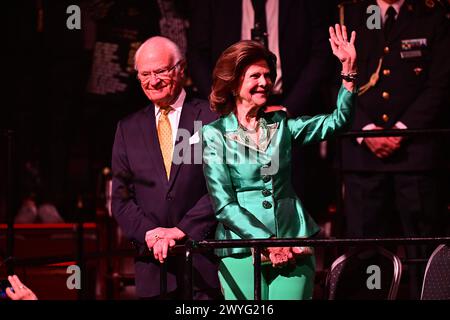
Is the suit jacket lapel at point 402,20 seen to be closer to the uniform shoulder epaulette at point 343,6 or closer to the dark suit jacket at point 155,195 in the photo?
the uniform shoulder epaulette at point 343,6

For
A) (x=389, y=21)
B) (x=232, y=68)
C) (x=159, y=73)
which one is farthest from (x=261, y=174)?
(x=389, y=21)

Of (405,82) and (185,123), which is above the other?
(405,82)

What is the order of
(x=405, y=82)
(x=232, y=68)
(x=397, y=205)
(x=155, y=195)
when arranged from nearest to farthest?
1. (x=232, y=68)
2. (x=155, y=195)
3. (x=397, y=205)
4. (x=405, y=82)

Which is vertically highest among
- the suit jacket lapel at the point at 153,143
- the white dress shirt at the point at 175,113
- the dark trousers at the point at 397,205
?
the white dress shirt at the point at 175,113

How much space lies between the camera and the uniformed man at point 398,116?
5762mm

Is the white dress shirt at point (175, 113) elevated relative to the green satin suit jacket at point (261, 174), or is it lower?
elevated

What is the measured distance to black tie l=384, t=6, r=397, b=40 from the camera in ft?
19.3

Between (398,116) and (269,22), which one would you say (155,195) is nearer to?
(269,22)

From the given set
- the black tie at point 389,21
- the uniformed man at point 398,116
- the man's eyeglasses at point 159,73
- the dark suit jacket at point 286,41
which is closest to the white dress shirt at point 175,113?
the man's eyeglasses at point 159,73

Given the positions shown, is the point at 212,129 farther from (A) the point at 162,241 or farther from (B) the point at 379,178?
(B) the point at 379,178

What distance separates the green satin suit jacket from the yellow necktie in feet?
1.14

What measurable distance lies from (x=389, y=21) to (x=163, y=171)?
1.83 meters

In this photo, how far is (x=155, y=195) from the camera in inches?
191

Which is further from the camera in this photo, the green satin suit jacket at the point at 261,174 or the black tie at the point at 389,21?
the black tie at the point at 389,21
